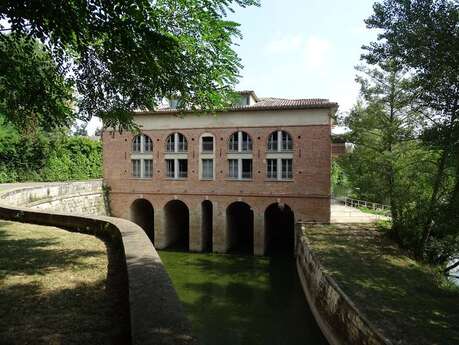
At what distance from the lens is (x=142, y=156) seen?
26578 mm

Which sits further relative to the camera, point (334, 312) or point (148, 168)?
point (148, 168)

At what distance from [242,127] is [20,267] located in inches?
730

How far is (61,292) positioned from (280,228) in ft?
86.4

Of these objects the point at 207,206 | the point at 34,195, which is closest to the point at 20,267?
the point at 34,195

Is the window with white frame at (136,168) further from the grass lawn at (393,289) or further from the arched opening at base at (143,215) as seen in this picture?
the grass lawn at (393,289)

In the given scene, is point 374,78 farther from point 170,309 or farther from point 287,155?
point 170,309

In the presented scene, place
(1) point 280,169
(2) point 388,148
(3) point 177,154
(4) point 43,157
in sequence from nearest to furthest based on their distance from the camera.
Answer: (2) point 388,148, (1) point 280,169, (3) point 177,154, (4) point 43,157

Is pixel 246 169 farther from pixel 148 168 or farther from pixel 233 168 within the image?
pixel 148 168

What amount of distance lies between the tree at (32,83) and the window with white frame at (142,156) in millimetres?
18111

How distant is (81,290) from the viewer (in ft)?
19.3

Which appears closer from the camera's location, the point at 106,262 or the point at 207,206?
the point at 106,262

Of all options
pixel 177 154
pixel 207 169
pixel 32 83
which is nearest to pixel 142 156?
pixel 177 154

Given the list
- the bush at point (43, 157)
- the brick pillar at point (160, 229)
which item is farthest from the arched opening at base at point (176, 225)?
the bush at point (43, 157)

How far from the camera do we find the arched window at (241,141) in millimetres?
24266
